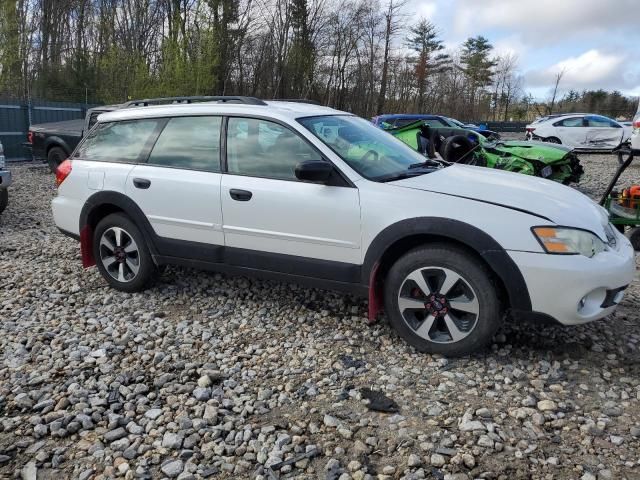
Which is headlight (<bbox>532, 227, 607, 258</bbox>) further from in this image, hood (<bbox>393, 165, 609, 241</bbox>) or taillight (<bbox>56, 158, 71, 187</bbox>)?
taillight (<bbox>56, 158, 71, 187</bbox>)

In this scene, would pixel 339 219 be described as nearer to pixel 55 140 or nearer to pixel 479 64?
pixel 55 140

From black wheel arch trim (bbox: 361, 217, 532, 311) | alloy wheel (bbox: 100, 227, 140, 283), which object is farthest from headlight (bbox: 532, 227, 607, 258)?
alloy wheel (bbox: 100, 227, 140, 283)

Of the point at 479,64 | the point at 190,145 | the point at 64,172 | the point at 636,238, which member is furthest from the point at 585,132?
the point at 479,64

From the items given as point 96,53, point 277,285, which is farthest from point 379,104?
point 277,285

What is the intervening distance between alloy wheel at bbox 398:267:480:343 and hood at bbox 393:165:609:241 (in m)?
0.55

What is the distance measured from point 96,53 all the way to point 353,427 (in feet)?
102

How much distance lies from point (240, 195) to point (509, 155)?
6682 mm

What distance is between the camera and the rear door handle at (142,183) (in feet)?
15.0

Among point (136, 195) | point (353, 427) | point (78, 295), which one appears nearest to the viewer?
point (353, 427)

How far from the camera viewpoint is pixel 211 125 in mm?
4473

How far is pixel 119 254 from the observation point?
4941 mm

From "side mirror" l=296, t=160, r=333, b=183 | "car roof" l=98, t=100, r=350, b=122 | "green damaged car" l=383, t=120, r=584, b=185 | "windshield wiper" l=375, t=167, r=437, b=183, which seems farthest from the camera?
"green damaged car" l=383, t=120, r=584, b=185

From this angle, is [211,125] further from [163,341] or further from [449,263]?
[449,263]

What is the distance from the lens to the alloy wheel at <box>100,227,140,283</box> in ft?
16.0
